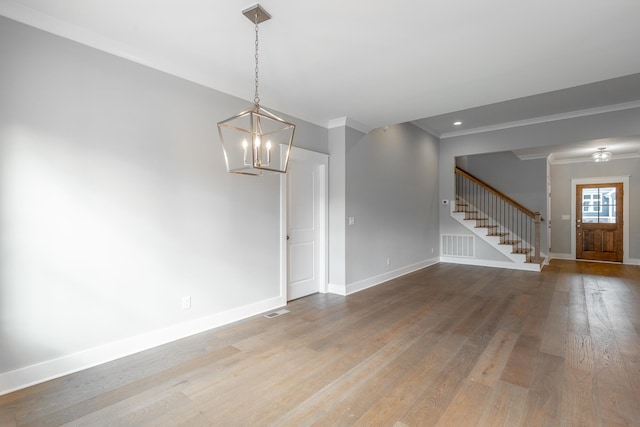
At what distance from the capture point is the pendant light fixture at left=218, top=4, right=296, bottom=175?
7.28ft

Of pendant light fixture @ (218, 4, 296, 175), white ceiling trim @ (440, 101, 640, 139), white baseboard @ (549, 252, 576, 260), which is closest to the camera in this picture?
pendant light fixture @ (218, 4, 296, 175)

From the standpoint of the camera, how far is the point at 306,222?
4.76 metres

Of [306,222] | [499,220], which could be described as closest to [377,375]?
[306,222]

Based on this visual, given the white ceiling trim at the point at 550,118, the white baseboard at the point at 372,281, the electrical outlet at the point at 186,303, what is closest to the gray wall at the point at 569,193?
the white ceiling trim at the point at 550,118

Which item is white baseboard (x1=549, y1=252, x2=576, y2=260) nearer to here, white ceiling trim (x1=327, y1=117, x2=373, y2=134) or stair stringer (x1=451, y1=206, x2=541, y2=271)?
stair stringer (x1=451, y1=206, x2=541, y2=271)

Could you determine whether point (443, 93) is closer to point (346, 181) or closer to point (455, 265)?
point (346, 181)

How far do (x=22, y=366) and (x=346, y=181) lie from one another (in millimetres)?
4032

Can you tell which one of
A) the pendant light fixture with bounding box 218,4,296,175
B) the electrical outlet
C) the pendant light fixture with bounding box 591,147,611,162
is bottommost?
the electrical outlet

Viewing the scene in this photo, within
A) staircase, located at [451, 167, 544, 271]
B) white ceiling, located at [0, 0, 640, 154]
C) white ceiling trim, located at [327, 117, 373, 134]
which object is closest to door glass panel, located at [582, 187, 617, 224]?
staircase, located at [451, 167, 544, 271]

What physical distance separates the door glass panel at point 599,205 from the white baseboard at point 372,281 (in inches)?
195

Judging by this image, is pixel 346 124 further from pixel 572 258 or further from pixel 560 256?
pixel 572 258

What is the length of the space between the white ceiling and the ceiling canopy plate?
0.13ft

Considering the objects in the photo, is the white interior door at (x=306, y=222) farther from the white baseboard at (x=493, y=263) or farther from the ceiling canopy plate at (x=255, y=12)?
the white baseboard at (x=493, y=263)

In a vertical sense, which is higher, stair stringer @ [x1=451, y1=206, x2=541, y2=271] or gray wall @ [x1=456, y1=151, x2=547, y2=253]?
gray wall @ [x1=456, y1=151, x2=547, y2=253]
